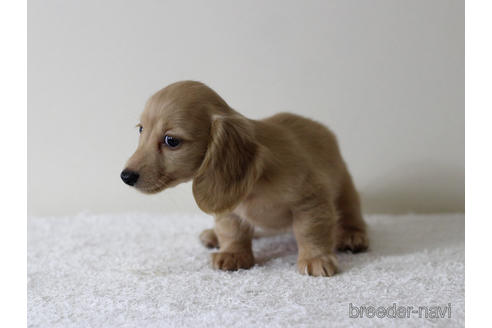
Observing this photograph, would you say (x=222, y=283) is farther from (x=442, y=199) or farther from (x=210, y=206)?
(x=442, y=199)

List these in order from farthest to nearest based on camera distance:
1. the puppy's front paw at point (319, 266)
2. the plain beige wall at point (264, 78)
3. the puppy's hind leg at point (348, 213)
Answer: the plain beige wall at point (264, 78) → the puppy's hind leg at point (348, 213) → the puppy's front paw at point (319, 266)

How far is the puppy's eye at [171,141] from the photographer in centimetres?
159

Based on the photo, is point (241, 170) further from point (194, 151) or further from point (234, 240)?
point (234, 240)

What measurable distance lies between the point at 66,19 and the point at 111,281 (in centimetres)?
163

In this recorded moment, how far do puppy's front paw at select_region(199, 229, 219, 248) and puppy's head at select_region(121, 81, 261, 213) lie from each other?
0.61 m

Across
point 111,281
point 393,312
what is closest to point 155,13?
point 111,281

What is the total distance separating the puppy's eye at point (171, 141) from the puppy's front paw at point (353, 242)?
1000 millimetres

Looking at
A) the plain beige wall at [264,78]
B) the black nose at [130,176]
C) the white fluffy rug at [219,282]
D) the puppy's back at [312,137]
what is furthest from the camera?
the plain beige wall at [264,78]

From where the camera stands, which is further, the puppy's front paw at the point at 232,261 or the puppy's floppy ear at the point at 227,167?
the puppy's front paw at the point at 232,261

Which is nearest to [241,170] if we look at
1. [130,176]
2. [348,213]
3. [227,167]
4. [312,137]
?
[227,167]

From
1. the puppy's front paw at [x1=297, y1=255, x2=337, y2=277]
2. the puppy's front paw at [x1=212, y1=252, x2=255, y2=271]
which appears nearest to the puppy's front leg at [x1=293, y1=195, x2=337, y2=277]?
the puppy's front paw at [x1=297, y1=255, x2=337, y2=277]

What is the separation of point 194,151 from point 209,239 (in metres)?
0.78

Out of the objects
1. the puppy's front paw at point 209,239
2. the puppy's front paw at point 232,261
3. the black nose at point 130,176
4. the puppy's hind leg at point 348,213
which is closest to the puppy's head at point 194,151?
the black nose at point 130,176

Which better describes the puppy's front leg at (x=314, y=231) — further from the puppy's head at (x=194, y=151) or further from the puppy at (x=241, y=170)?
the puppy's head at (x=194, y=151)
